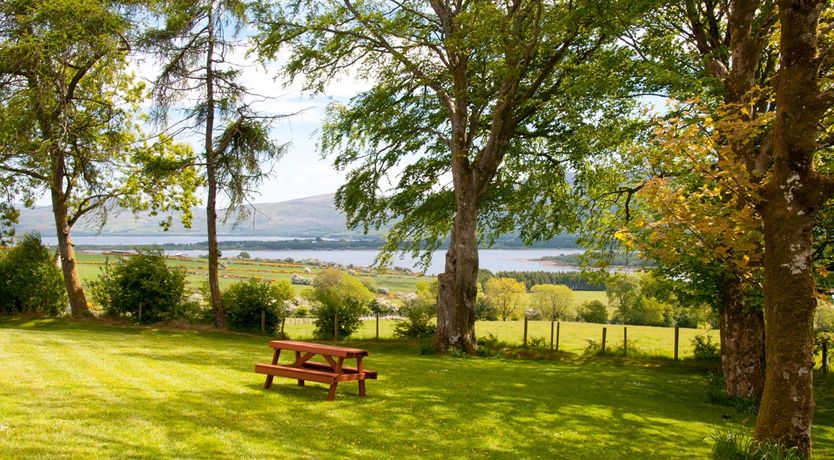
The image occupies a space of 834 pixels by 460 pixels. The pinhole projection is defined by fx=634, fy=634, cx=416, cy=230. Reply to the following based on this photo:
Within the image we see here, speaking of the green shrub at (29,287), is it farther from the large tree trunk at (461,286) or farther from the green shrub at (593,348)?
the green shrub at (593,348)

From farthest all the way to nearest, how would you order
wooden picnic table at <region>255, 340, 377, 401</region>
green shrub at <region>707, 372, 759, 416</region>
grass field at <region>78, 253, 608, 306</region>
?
grass field at <region>78, 253, 608, 306</region>, green shrub at <region>707, 372, 759, 416</region>, wooden picnic table at <region>255, 340, 377, 401</region>

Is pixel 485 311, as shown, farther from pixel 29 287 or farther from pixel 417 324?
pixel 29 287

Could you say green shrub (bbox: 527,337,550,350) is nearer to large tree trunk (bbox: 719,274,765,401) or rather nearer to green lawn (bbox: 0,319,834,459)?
green lawn (bbox: 0,319,834,459)

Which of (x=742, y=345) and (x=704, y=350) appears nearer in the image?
(x=742, y=345)

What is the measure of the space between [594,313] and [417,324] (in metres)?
27.2

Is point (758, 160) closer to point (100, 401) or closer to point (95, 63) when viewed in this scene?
point (100, 401)

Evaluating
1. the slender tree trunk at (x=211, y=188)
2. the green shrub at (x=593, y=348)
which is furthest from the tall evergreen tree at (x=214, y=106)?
the green shrub at (x=593, y=348)

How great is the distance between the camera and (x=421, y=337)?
3000 centimetres

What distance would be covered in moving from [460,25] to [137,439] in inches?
671

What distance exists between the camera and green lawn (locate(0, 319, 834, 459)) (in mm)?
8250

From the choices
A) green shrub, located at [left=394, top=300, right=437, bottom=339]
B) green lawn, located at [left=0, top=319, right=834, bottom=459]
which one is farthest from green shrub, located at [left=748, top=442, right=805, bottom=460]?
green shrub, located at [left=394, top=300, right=437, bottom=339]

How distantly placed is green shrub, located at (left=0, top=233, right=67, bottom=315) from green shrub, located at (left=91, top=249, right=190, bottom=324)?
189cm

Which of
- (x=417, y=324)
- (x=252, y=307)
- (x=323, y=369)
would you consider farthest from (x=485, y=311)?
(x=323, y=369)

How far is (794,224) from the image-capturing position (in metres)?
8.33
